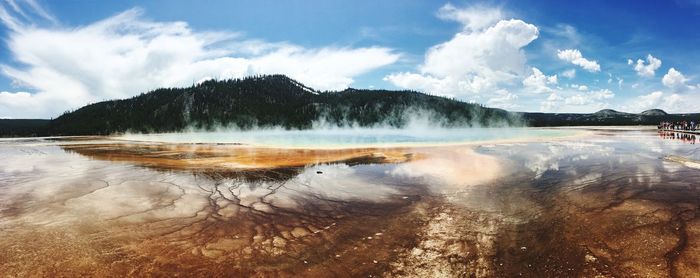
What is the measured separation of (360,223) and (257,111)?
120m

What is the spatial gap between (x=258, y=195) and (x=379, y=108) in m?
111

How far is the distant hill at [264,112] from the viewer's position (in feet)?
343

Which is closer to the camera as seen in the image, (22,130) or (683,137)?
(683,137)

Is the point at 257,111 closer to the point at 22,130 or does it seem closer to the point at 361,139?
the point at 22,130

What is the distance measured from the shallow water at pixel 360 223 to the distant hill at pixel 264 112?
Answer: 85319 millimetres

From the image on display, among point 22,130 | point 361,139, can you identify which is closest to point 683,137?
point 361,139

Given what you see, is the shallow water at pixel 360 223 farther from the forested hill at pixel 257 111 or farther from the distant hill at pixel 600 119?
the distant hill at pixel 600 119

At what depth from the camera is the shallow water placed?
16.7ft

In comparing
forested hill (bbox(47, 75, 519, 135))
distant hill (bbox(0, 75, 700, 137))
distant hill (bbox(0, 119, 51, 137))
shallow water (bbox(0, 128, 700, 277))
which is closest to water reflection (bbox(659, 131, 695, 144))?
shallow water (bbox(0, 128, 700, 277))

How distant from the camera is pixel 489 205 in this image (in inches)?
317

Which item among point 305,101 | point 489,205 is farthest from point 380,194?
point 305,101

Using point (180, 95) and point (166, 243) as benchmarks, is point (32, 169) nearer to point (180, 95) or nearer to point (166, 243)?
point (166, 243)

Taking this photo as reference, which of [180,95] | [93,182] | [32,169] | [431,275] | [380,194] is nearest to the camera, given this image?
[431,275]

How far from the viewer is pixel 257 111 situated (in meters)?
122
